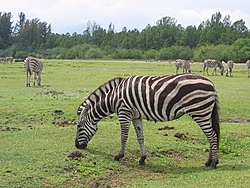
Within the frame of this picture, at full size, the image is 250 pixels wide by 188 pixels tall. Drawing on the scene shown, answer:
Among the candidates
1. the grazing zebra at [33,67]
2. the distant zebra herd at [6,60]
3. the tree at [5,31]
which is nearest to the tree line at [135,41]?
the tree at [5,31]

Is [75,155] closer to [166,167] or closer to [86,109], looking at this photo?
[86,109]

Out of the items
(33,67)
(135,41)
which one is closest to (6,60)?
(33,67)

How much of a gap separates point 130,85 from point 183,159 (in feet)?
7.26

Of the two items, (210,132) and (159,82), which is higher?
(159,82)

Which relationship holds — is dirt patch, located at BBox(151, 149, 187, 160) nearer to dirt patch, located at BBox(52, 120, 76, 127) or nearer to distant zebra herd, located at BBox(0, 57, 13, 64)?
dirt patch, located at BBox(52, 120, 76, 127)

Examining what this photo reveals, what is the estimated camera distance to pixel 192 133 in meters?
12.6

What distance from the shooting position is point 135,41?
10950 cm

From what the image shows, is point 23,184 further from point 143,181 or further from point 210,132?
point 210,132

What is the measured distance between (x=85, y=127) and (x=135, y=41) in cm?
10018

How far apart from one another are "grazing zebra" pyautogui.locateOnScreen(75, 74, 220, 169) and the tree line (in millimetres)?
63489

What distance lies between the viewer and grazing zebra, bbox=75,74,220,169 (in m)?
9.30

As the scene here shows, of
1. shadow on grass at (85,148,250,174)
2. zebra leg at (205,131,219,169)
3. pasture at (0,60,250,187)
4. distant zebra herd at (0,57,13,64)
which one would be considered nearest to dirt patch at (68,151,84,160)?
pasture at (0,60,250,187)

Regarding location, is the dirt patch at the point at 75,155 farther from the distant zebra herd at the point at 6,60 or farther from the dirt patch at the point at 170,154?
the distant zebra herd at the point at 6,60

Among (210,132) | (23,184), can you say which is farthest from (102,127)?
(23,184)
